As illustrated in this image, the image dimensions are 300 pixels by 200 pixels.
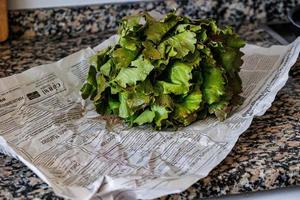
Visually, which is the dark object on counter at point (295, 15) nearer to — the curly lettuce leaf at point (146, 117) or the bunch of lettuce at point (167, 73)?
the bunch of lettuce at point (167, 73)

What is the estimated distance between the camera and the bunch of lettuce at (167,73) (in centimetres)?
80

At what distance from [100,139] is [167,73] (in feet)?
0.43

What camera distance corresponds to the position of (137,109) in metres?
0.81

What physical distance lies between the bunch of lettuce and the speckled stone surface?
36 centimetres

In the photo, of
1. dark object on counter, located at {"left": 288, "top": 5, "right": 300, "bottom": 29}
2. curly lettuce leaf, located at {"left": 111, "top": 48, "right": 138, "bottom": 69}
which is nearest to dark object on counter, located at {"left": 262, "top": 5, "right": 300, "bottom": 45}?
dark object on counter, located at {"left": 288, "top": 5, "right": 300, "bottom": 29}

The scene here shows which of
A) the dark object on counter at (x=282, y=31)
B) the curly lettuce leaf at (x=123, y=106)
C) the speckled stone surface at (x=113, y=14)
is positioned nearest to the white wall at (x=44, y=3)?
the speckled stone surface at (x=113, y=14)

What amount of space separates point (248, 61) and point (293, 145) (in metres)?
0.26

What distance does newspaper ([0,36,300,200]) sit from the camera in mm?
683

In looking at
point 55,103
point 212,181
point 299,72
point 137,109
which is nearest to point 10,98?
point 55,103

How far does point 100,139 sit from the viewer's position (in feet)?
2.64

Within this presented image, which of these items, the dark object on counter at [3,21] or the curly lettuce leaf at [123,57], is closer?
the curly lettuce leaf at [123,57]

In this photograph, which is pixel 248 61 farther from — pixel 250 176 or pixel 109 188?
pixel 109 188

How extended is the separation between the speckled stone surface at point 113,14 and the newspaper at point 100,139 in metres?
0.21

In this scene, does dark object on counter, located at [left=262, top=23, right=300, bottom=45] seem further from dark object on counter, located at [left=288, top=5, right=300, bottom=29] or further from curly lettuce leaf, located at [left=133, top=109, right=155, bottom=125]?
curly lettuce leaf, located at [left=133, top=109, right=155, bottom=125]
